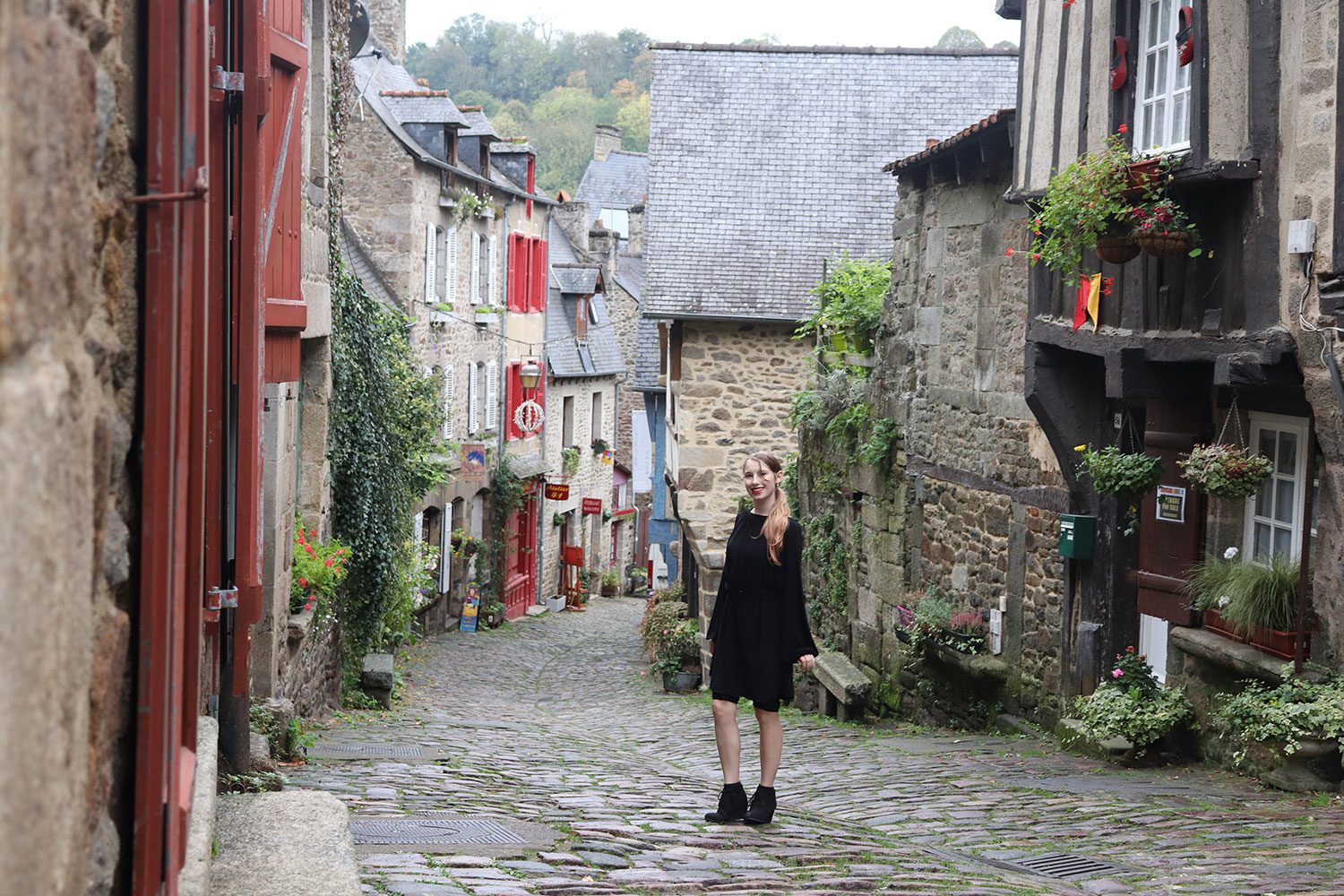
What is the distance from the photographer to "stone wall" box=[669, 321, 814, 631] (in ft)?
58.4

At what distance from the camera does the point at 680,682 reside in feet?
59.0

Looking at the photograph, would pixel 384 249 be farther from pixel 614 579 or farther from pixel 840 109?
pixel 614 579

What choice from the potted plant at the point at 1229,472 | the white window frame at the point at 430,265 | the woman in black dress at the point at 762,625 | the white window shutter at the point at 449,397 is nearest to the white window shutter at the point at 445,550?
the white window shutter at the point at 449,397

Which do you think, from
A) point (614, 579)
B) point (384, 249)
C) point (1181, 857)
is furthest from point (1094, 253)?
point (614, 579)

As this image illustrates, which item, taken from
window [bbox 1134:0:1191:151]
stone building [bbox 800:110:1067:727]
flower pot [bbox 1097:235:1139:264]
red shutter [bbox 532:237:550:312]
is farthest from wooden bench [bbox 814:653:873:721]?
red shutter [bbox 532:237:550:312]

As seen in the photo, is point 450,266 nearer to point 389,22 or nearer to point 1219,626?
point 389,22

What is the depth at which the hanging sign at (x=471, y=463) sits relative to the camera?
78.1 ft

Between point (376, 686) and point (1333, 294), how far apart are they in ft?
26.3

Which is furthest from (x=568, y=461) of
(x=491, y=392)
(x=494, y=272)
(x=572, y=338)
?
(x=494, y=272)

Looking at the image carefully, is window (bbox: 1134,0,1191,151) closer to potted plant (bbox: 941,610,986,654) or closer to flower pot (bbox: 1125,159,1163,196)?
flower pot (bbox: 1125,159,1163,196)

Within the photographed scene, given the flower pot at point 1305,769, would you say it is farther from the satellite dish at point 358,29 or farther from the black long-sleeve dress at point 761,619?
the satellite dish at point 358,29

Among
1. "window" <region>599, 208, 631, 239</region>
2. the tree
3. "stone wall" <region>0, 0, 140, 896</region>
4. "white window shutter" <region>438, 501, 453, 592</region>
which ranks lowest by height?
"white window shutter" <region>438, 501, 453, 592</region>

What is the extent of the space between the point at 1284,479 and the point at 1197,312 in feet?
3.34

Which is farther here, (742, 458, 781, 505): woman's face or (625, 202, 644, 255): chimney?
(625, 202, 644, 255): chimney
